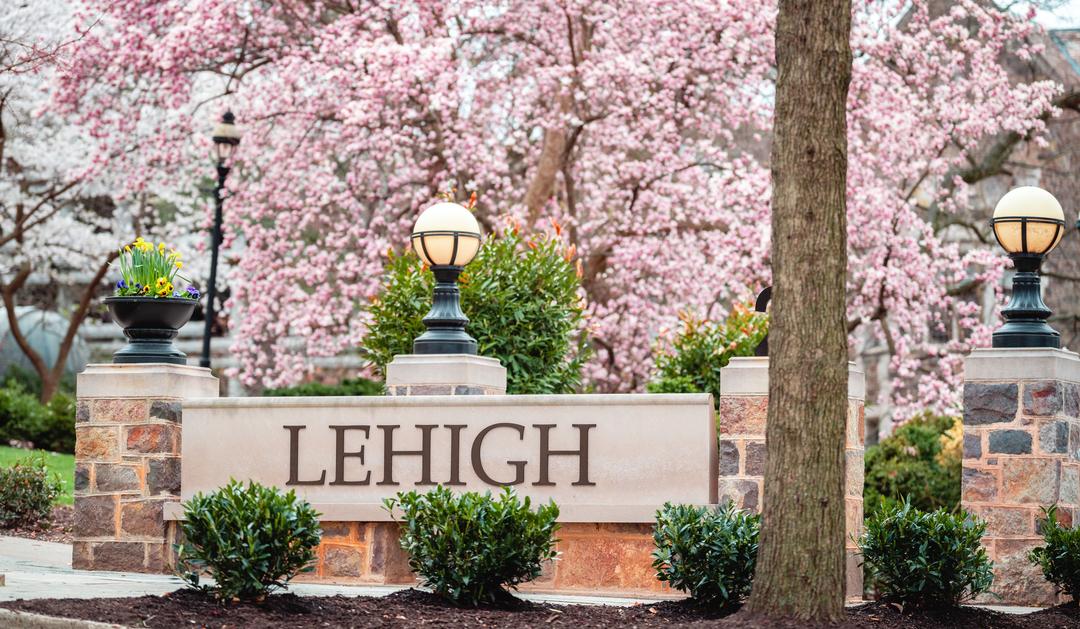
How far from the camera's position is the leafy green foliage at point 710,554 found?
24.6 ft

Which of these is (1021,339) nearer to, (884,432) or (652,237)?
(652,237)

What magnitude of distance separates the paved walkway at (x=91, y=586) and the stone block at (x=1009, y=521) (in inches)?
19.9

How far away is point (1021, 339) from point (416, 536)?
447cm

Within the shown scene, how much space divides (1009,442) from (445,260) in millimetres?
4232

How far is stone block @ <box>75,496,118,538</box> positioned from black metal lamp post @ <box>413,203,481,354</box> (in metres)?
2.49

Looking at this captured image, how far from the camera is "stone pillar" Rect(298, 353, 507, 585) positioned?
9.23 meters

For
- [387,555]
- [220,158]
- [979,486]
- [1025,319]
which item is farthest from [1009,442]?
[220,158]

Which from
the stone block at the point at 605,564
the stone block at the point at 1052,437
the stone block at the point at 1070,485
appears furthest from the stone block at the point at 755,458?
the stone block at the point at 1070,485

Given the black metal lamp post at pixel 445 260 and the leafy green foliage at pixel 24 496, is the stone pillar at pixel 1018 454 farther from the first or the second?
the leafy green foliage at pixel 24 496

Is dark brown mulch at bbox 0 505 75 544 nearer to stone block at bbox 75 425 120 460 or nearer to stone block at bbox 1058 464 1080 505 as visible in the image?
stone block at bbox 75 425 120 460

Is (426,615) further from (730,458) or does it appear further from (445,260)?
(445,260)

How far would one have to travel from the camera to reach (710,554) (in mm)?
7512

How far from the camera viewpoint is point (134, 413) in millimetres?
9711

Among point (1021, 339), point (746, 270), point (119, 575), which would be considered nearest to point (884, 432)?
point (746, 270)
